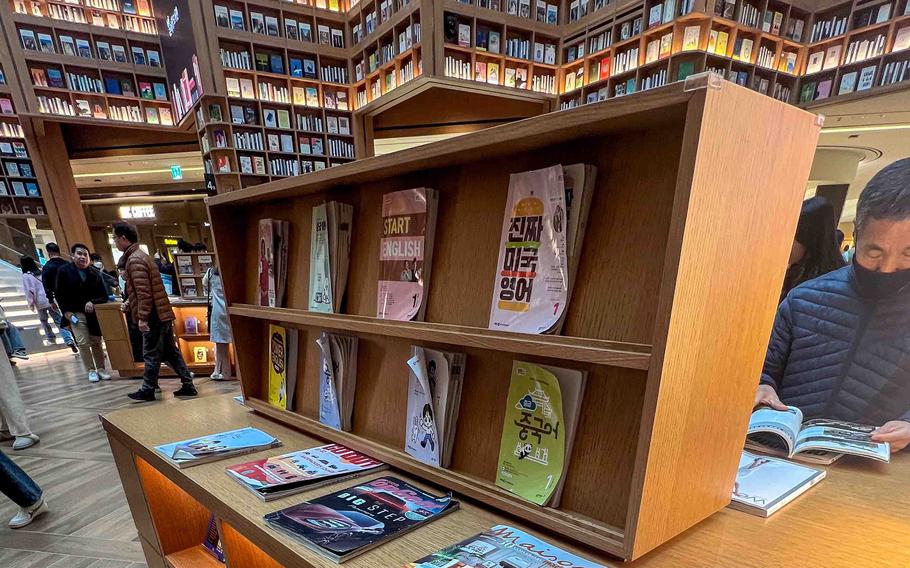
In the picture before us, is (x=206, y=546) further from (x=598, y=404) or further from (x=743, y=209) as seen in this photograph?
(x=743, y=209)

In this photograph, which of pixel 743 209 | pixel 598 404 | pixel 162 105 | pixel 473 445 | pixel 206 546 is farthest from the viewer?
pixel 162 105

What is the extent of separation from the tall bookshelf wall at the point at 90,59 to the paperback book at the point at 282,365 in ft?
26.2

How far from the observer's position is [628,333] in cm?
69

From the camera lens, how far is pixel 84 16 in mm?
6578

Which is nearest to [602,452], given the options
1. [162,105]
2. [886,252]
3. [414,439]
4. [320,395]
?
[414,439]

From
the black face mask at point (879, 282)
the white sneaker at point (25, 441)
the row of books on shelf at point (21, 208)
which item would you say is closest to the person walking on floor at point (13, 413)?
the white sneaker at point (25, 441)

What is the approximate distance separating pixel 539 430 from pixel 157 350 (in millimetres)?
4713

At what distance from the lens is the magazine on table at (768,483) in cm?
82

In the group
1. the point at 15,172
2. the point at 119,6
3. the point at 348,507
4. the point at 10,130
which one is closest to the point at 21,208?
the point at 15,172

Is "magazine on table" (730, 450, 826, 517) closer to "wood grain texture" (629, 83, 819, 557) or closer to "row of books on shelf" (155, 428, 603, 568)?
"wood grain texture" (629, 83, 819, 557)

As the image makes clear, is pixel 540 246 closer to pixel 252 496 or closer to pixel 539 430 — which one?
pixel 539 430

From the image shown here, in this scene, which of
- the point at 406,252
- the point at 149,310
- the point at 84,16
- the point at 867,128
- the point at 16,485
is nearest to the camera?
the point at 406,252

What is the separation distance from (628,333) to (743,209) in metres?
0.26

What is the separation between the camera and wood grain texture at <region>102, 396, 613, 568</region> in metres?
0.73
